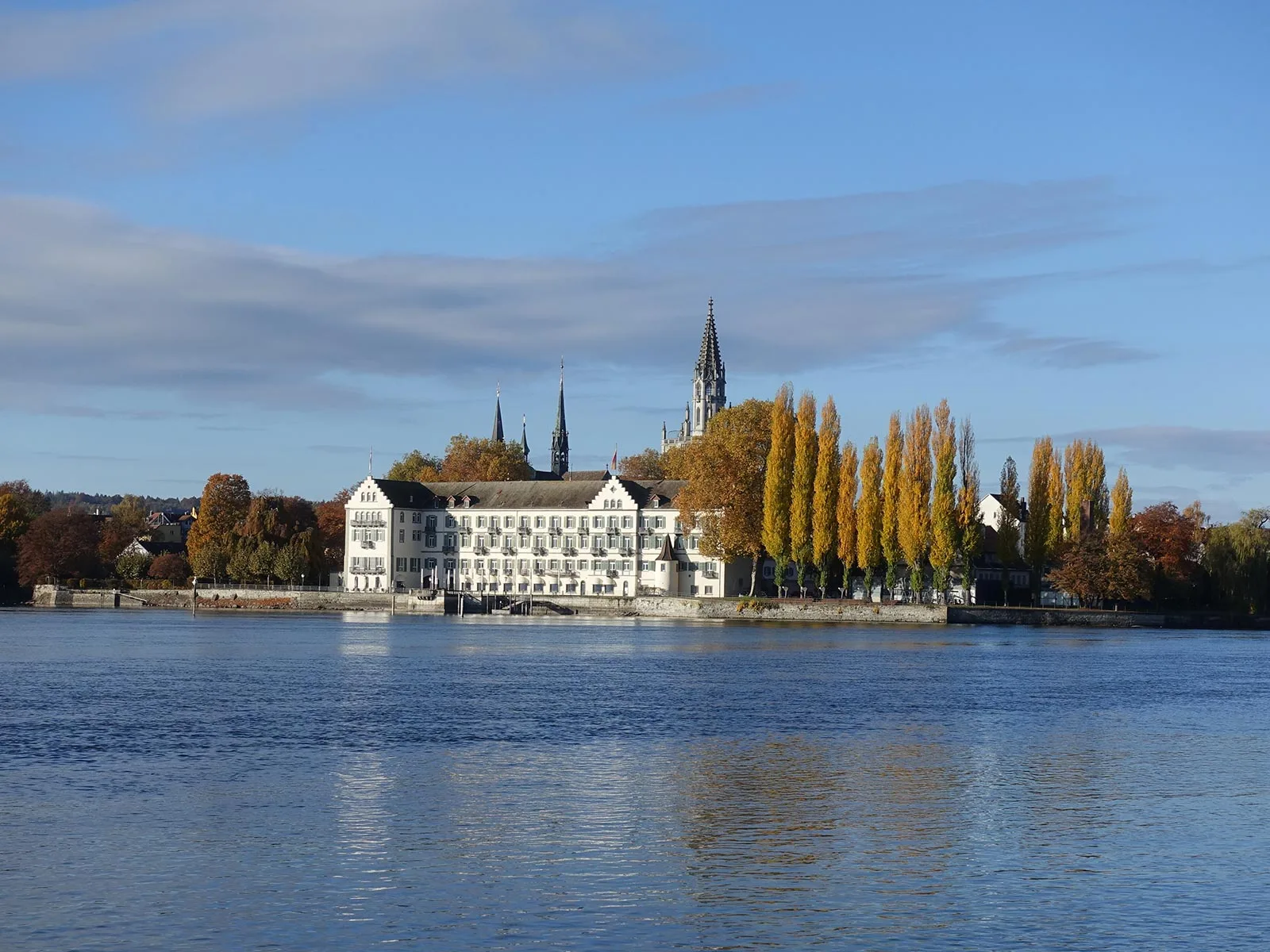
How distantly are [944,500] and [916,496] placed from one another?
70.0 inches

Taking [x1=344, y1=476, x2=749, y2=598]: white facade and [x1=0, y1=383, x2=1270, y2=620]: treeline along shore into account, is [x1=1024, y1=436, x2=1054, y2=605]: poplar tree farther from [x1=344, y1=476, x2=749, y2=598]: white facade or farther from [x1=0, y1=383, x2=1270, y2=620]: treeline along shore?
[x1=344, y1=476, x2=749, y2=598]: white facade

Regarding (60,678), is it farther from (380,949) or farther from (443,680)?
(380,949)

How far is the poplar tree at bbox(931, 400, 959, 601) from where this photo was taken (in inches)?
4023

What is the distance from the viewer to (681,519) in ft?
392

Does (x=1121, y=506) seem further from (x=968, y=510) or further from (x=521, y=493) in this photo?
(x=521, y=493)

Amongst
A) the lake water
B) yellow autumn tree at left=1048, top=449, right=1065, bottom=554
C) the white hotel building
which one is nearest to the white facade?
the white hotel building

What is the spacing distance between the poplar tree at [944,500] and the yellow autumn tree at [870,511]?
3534 mm

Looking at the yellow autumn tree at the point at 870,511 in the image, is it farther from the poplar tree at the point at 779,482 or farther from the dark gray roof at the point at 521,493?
Result: the dark gray roof at the point at 521,493

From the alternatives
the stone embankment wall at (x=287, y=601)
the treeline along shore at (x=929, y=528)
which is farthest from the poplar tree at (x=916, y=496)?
the stone embankment wall at (x=287, y=601)

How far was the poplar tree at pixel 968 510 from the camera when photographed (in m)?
103

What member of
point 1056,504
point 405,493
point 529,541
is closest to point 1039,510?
point 1056,504

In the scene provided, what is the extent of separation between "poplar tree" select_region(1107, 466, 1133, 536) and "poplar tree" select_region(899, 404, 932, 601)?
13735mm

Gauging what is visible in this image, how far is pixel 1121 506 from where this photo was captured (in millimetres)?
108562

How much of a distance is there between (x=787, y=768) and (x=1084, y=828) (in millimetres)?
7390
